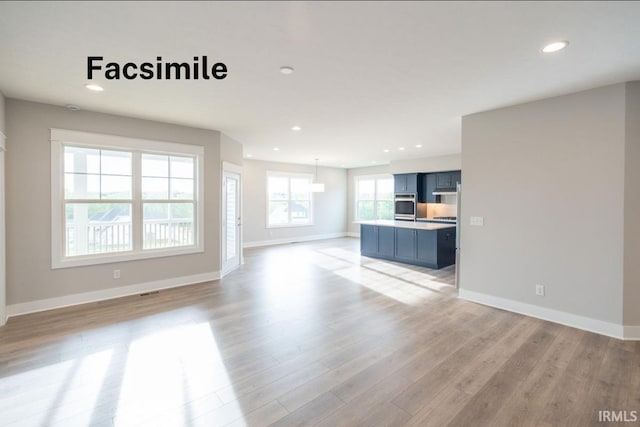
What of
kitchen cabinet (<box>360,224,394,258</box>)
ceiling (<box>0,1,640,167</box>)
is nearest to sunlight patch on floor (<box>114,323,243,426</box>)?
ceiling (<box>0,1,640,167</box>)

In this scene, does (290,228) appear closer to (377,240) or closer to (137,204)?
(377,240)

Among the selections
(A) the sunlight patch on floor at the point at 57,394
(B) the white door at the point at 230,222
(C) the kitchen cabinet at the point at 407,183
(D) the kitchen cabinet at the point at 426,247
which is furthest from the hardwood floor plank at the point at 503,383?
(C) the kitchen cabinet at the point at 407,183

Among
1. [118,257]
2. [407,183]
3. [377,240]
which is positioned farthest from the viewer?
[407,183]

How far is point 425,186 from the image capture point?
347 inches

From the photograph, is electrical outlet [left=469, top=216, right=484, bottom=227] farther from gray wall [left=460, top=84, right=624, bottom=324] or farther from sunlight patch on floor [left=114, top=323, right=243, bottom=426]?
sunlight patch on floor [left=114, top=323, right=243, bottom=426]

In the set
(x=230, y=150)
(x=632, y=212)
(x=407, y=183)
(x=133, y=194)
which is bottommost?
(x=632, y=212)

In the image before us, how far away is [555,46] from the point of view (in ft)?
→ 7.86

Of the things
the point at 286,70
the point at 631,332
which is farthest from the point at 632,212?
the point at 286,70

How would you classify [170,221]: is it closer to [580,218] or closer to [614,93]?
[580,218]

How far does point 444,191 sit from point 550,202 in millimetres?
4770

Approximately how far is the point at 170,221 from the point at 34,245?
1.70 m

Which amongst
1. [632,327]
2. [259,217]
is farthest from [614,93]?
[259,217]

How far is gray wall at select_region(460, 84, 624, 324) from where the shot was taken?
3.23 meters

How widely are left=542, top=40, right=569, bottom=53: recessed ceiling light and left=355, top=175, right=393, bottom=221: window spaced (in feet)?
26.1
